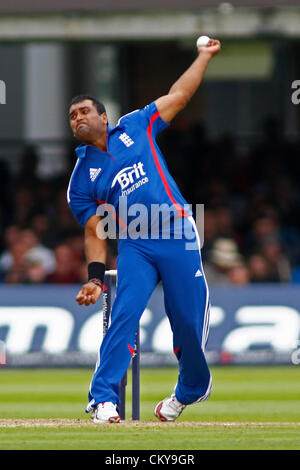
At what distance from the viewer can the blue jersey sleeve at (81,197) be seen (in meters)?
8.55

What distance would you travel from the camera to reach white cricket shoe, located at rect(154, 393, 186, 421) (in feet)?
29.1

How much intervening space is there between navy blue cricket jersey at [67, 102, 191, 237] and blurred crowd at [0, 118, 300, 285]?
301 inches

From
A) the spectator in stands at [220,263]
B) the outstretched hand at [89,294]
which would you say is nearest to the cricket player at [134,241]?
the outstretched hand at [89,294]

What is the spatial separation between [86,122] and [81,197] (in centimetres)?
53

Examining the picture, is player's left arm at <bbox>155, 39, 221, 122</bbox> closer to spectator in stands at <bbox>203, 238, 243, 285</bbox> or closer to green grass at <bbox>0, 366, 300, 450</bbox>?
green grass at <bbox>0, 366, 300, 450</bbox>

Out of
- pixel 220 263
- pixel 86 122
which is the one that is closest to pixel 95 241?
pixel 86 122

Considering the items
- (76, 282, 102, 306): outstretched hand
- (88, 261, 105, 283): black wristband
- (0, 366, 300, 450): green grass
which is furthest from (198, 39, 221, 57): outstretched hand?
(0, 366, 300, 450): green grass

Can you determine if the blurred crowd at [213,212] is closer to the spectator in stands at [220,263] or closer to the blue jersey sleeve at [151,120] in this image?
the spectator in stands at [220,263]

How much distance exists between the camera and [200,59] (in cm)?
849

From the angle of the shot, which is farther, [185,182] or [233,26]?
[185,182]

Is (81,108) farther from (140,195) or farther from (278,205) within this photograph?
(278,205)

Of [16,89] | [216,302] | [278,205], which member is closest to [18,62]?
[16,89]

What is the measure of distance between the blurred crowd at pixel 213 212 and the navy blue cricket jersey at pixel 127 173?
7633 millimetres

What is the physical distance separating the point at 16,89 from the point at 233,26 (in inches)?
346
